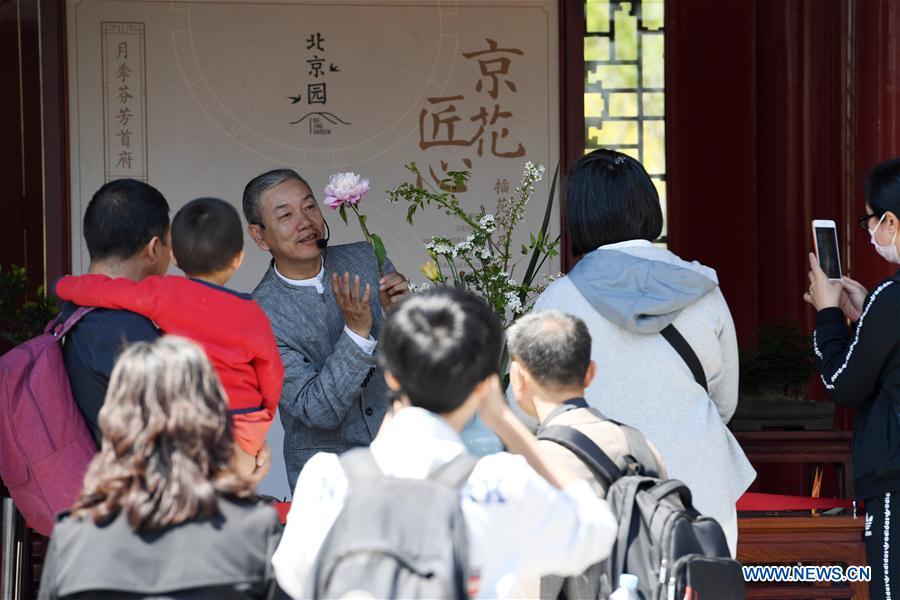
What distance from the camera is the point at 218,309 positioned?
2561mm

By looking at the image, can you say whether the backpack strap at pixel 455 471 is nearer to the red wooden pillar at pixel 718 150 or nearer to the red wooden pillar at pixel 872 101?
the red wooden pillar at pixel 872 101

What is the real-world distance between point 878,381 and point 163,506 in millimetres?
1782

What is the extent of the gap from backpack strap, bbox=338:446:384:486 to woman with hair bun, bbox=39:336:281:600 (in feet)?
0.52

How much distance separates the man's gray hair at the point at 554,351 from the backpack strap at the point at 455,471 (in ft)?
1.68

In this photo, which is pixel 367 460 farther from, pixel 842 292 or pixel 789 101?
pixel 789 101

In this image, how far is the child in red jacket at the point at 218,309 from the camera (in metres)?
2.49

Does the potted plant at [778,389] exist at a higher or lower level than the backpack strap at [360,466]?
lower

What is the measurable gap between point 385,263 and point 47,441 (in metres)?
1.26

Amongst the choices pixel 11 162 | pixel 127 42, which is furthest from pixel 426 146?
pixel 11 162

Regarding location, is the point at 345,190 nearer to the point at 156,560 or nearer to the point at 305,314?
the point at 305,314

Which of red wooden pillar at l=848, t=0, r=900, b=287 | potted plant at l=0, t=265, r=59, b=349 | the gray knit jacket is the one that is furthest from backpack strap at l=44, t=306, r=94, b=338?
red wooden pillar at l=848, t=0, r=900, b=287

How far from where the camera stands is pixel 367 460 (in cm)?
181

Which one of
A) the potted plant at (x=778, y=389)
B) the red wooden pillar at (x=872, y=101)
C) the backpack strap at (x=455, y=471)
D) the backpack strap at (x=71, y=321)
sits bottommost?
the potted plant at (x=778, y=389)

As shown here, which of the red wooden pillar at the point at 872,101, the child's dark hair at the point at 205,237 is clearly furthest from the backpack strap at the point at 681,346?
the red wooden pillar at the point at 872,101
